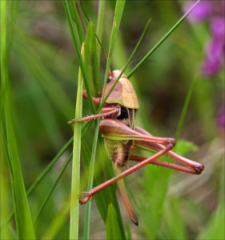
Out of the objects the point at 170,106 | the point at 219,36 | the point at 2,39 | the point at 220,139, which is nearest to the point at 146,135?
the point at 2,39

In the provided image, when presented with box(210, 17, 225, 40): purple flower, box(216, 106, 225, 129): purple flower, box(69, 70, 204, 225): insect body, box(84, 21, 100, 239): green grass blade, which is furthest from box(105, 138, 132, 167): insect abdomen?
box(216, 106, 225, 129): purple flower

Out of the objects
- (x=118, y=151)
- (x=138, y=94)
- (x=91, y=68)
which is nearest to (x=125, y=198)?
(x=118, y=151)

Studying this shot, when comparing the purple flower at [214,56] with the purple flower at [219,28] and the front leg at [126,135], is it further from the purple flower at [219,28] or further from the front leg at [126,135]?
the front leg at [126,135]

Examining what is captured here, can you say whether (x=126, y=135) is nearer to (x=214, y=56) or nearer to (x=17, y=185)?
(x=17, y=185)

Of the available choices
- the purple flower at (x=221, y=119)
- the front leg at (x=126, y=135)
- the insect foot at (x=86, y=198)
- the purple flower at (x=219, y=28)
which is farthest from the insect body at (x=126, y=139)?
the purple flower at (x=221, y=119)

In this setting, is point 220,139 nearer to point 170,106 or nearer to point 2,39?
point 170,106
